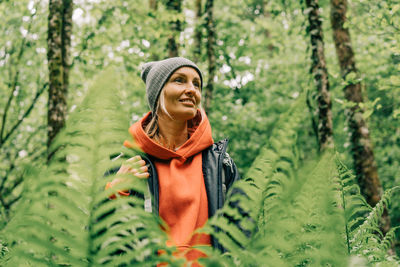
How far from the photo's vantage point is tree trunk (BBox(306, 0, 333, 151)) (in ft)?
14.3

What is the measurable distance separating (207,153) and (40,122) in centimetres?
1283

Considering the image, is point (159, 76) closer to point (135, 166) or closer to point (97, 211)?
point (135, 166)

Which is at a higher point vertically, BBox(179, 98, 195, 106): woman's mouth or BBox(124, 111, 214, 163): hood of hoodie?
BBox(179, 98, 195, 106): woman's mouth

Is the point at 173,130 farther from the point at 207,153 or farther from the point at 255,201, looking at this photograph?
the point at 255,201

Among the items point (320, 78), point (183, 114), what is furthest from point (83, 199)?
point (320, 78)

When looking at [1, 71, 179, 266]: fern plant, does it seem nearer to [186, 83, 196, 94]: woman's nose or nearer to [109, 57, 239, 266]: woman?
→ [109, 57, 239, 266]: woman

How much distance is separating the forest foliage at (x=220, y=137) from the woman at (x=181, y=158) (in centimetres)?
22

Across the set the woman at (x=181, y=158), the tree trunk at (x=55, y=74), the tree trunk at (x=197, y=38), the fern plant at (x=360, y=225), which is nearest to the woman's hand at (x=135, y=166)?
the woman at (x=181, y=158)

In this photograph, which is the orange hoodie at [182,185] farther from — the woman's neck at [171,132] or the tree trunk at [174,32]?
the tree trunk at [174,32]

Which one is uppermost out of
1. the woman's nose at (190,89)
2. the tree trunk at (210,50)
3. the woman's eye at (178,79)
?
the tree trunk at (210,50)

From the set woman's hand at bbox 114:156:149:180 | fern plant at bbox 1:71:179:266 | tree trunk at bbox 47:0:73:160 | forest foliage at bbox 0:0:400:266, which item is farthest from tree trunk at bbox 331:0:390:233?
fern plant at bbox 1:71:179:266

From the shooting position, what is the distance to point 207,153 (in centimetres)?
221

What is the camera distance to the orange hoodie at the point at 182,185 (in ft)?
5.96

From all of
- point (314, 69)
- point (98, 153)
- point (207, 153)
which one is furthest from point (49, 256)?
point (314, 69)
